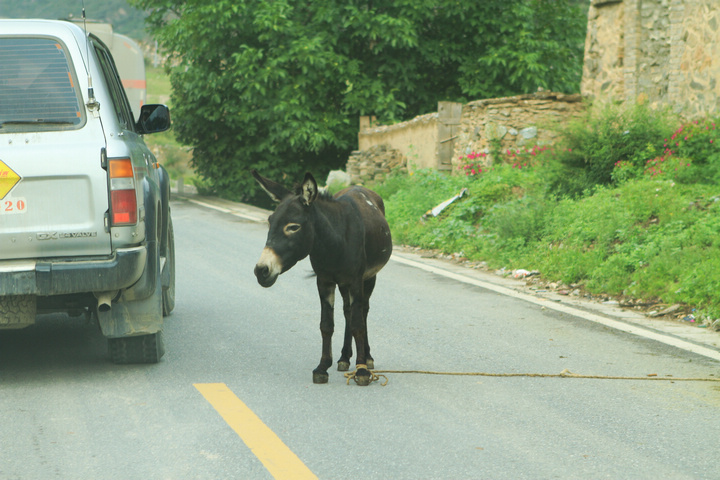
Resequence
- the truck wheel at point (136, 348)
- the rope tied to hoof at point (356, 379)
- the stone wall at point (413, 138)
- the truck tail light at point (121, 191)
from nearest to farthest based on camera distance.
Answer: the truck tail light at point (121, 191), the rope tied to hoof at point (356, 379), the truck wheel at point (136, 348), the stone wall at point (413, 138)

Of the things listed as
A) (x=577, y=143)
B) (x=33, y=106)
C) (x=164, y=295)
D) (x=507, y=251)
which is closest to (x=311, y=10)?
(x=577, y=143)

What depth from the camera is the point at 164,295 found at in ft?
25.9

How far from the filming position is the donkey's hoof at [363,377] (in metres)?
5.64

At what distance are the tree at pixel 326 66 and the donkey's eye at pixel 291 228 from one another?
17.0 m

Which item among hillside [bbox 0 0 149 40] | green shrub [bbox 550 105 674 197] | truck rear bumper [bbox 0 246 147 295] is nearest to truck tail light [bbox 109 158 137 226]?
truck rear bumper [bbox 0 246 147 295]

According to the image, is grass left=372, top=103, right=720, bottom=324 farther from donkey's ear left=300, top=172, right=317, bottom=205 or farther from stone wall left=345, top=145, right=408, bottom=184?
stone wall left=345, top=145, right=408, bottom=184

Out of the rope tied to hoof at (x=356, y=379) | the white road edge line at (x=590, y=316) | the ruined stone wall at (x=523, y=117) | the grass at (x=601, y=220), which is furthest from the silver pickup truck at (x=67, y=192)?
the ruined stone wall at (x=523, y=117)

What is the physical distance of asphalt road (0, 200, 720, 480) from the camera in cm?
424

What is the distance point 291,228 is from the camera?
5324mm

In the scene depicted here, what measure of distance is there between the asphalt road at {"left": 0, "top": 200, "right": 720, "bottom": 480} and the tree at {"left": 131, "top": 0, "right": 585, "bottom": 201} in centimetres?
1512

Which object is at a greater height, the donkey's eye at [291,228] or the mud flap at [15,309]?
the donkey's eye at [291,228]

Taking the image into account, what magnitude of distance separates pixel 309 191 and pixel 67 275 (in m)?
1.53

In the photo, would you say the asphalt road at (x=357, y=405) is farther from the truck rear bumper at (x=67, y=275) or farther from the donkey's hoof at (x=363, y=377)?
the truck rear bumper at (x=67, y=275)

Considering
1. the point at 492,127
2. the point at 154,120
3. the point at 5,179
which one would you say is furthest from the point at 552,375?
the point at 492,127
